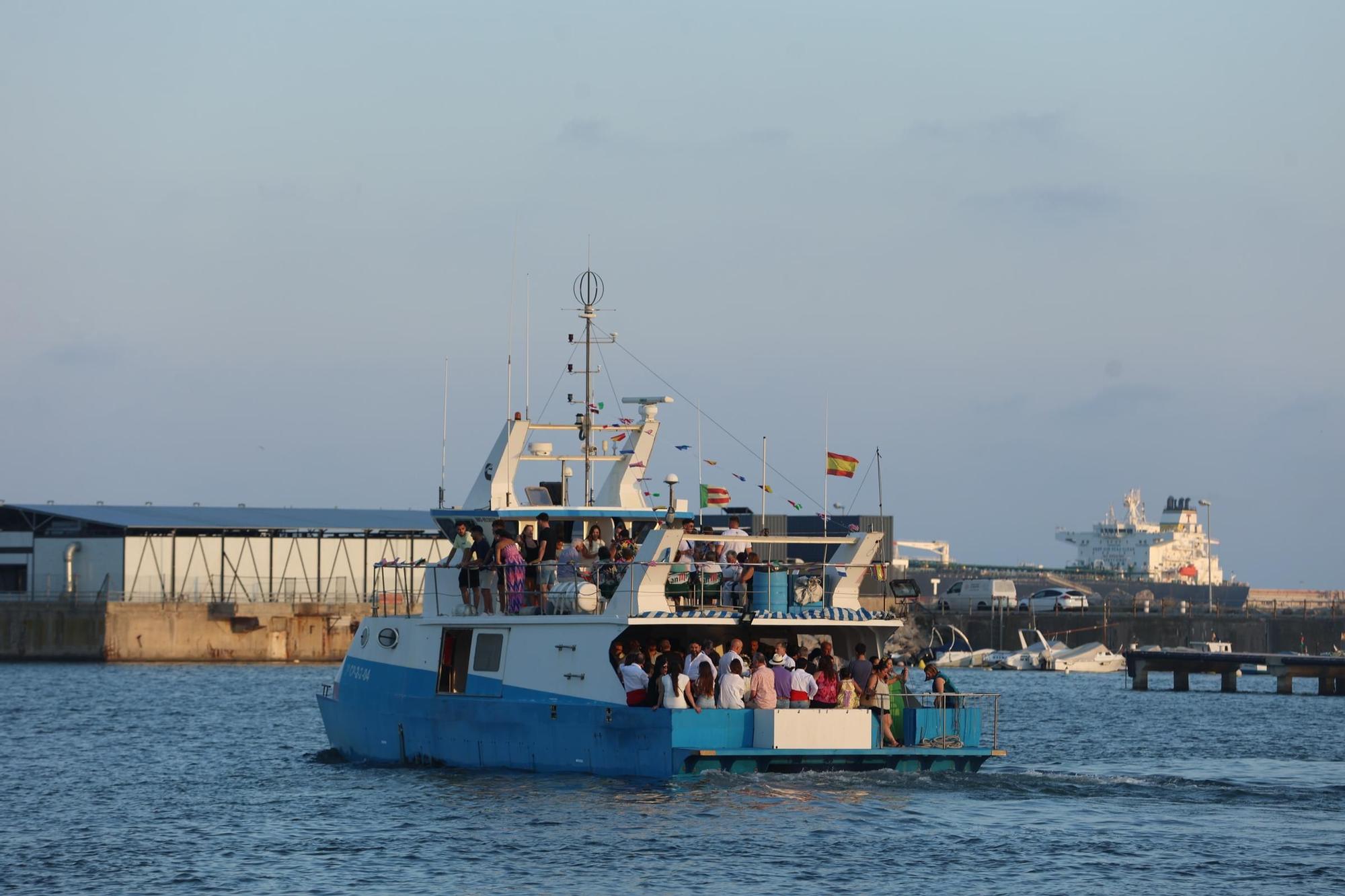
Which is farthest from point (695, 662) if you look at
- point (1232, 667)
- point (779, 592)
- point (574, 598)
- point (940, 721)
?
point (1232, 667)

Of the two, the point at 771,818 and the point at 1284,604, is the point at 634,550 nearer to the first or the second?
the point at 771,818

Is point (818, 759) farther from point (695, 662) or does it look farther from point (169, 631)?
point (169, 631)

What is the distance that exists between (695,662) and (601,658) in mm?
1568

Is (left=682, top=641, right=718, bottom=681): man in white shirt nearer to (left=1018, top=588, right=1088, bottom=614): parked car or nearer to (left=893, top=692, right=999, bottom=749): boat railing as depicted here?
(left=893, top=692, right=999, bottom=749): boat railing

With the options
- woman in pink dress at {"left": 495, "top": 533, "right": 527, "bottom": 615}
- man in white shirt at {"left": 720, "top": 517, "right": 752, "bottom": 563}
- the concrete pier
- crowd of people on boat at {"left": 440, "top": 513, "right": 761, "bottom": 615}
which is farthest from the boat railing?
the concrete pier

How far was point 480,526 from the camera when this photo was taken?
31.7 metres

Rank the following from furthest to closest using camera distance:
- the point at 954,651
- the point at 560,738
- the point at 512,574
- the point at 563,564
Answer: the point at 954,651 → the point at 512,574 → the point at 563,564 → the point at 560,738

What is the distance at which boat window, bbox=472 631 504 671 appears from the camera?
29281 mm

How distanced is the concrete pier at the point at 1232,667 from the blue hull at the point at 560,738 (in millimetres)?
46419

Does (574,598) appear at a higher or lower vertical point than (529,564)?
lower

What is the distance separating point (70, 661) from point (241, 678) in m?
16.5

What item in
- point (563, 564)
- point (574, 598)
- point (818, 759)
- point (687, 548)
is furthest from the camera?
point (563, 564)

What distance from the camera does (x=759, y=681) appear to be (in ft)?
86.0

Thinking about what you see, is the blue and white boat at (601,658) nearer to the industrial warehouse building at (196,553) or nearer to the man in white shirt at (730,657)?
the man in white shirt at (730,657)
